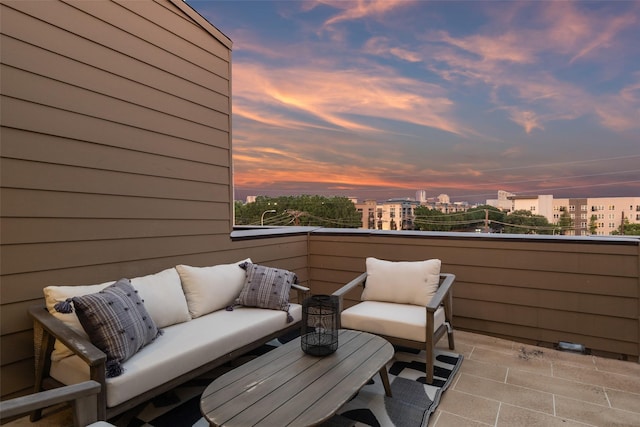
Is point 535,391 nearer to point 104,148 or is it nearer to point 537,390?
point 537,390

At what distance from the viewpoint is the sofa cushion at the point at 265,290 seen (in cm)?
300

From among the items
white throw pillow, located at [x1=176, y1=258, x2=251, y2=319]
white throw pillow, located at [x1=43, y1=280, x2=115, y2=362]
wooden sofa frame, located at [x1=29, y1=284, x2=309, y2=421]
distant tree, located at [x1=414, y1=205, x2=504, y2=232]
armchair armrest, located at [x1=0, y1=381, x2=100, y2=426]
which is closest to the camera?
armchair armrest, located at [x1=0, y1=381, x2=100, y2=426]

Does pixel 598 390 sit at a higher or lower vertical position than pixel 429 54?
lower

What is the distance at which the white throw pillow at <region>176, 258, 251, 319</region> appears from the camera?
2.80m

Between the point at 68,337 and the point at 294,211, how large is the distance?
906 cm

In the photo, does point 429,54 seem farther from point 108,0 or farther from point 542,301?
point 108,0

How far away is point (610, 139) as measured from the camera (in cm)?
693

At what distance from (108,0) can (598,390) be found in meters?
4.54

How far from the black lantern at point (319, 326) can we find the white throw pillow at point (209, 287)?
3.06 feet

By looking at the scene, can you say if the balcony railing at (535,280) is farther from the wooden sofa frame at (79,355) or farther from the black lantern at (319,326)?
the wooden sofa frame at (79,355)

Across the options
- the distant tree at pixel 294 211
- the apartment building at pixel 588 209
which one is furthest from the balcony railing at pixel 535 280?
the distant tree at pixel 294 211

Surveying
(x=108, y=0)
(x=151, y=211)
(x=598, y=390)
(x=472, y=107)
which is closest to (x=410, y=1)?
(x=472, y=107)

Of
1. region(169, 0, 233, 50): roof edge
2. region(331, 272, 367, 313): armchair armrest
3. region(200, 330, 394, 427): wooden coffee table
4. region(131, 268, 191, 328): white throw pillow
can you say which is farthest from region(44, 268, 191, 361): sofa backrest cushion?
region(169, 0, 233, 50): roof edge

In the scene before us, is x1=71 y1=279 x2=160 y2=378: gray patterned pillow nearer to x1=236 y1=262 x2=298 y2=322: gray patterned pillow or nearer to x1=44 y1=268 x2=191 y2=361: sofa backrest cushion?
x1=44 y1=268 x2=191 y2=361: sofa backrest cushion
